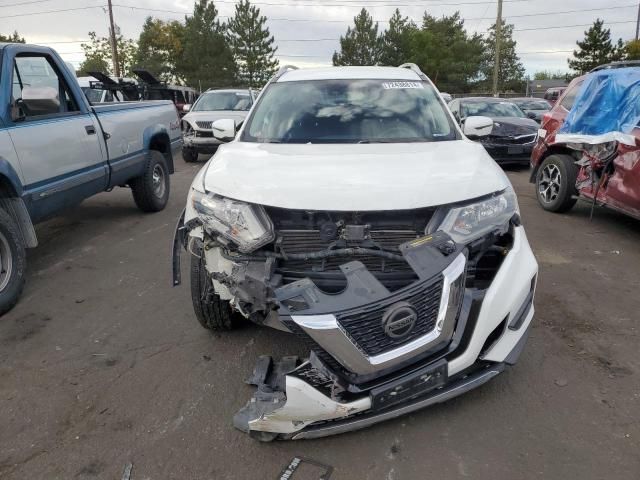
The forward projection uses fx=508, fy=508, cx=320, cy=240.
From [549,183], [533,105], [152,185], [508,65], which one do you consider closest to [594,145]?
[549,183]

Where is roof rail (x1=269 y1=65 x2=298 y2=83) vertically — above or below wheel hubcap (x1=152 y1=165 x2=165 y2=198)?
above

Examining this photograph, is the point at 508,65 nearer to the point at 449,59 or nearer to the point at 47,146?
the point at 449,59

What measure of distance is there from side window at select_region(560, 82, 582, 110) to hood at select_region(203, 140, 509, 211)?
14.5 feet

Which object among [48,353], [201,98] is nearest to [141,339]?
[48,353]

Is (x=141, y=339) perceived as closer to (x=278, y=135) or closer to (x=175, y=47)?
(x=278, y=135)

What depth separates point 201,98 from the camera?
13.5 metres

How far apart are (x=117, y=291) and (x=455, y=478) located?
3264 millimetres

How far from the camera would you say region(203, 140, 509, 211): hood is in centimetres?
253

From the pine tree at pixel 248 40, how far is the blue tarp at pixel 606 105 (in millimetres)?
53402

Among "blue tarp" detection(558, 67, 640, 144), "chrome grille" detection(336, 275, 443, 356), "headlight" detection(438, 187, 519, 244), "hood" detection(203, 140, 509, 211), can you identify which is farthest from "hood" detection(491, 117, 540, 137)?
"chrome grille" detection(336, 275, 443, 356)

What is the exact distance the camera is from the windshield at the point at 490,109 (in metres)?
12.0

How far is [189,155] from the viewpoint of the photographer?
12664 millimetres

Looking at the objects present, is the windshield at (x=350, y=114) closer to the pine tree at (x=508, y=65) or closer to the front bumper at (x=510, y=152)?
the front bumper at (x=510, y=152)

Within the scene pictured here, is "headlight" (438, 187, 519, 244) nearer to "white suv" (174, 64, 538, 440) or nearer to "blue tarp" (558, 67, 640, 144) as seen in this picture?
"white suv" (174, 64, 538, 440)
